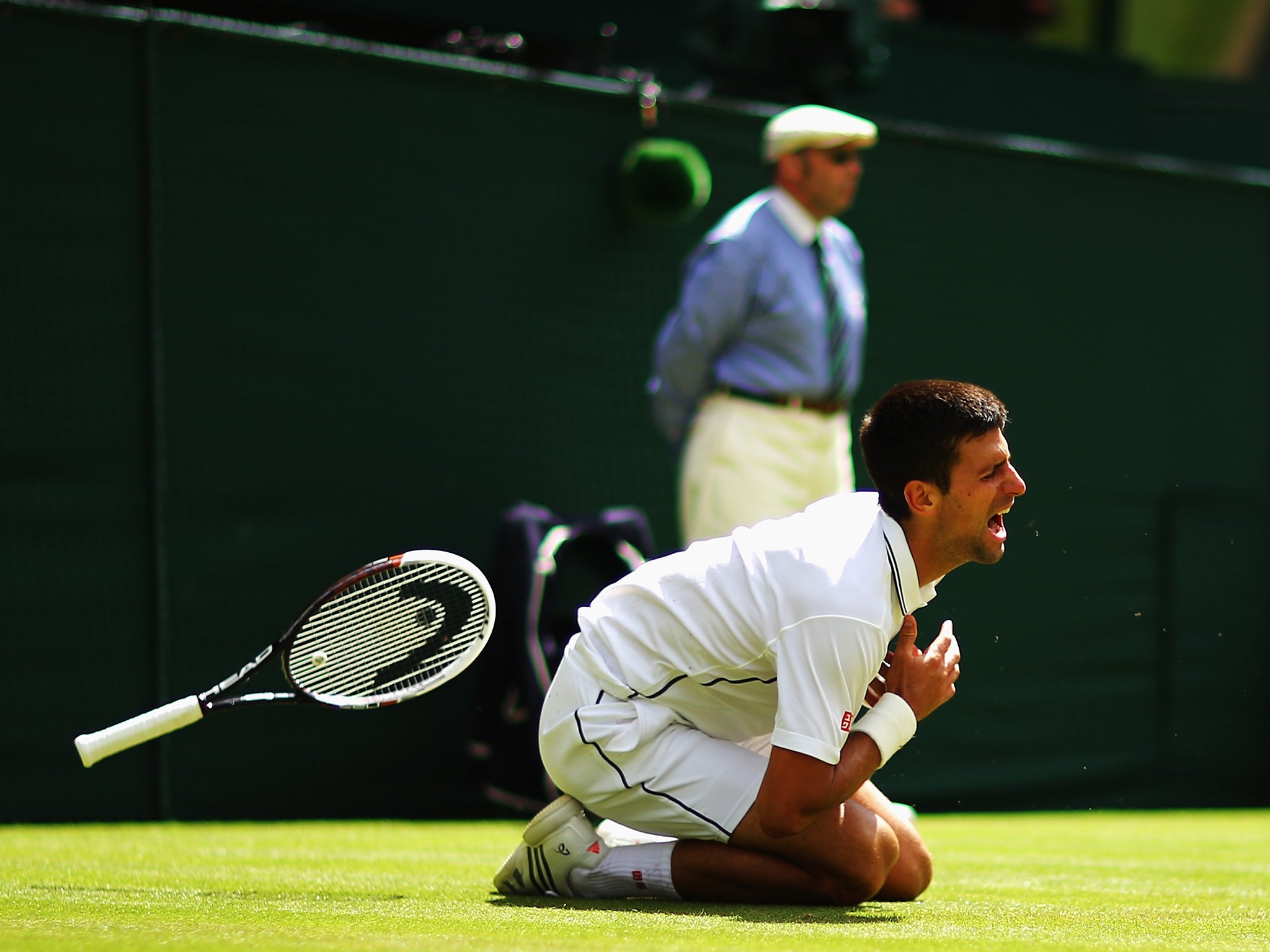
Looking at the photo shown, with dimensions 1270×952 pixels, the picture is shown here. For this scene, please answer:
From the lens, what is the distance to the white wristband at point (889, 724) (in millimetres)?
3199

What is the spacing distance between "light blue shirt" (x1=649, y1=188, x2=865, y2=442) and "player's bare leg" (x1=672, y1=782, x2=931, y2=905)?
2463mm

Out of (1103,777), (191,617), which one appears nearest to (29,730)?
(191,617)

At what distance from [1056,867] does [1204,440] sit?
11.5 ft

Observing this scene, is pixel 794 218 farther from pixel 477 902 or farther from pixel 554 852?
pixel 477 902

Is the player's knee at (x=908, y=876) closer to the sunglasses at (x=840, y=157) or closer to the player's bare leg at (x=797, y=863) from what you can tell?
the player's bare leg at (x=797, y=863)

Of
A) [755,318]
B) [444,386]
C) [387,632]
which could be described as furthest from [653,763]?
[444,386]

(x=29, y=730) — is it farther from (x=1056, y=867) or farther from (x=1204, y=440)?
(x=1204, y=440)

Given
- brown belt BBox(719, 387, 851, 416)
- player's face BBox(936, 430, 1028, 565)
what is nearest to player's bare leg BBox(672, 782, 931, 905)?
player's face BBox(936, 430, 1028, 565)

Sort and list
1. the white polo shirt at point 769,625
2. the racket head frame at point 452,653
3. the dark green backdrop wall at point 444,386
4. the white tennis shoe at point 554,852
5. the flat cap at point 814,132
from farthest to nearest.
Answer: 1. the flat cap at point 814,132
2. the dark green backdrop wall at point 444,386
3. the white tennis shoe at point 554,852
4. the racket head frame at point 452,653
5. the white polo shirt at point 769,625

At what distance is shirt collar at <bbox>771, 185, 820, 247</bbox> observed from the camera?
5.76 meters

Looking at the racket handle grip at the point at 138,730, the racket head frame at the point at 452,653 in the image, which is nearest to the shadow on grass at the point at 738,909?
the racket head frame at the point at 452,653

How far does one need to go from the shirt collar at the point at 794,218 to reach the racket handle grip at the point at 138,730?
3.05 metres

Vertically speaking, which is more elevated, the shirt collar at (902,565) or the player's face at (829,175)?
the player's face at (829,175)

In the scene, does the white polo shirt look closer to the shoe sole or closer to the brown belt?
the shoe sole
